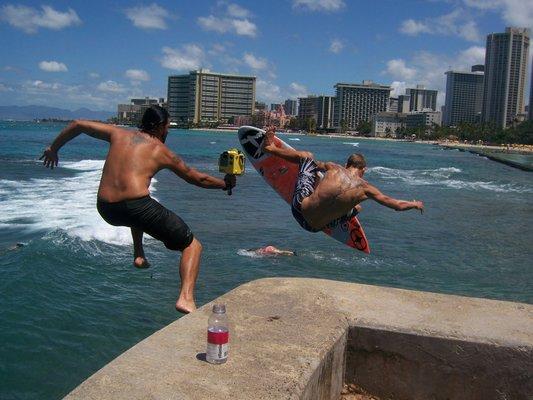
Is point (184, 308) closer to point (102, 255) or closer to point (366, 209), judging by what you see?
point (102, 255)

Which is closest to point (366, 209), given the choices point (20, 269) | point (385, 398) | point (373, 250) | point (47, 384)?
point (373, 250)

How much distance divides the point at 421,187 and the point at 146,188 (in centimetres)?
3714

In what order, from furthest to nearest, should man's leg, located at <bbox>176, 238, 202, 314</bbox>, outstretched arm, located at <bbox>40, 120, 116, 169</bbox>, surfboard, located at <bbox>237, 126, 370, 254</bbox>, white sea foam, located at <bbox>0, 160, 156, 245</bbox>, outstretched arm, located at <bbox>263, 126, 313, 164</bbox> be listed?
1. white sea foam, located at <bbox>0, 160, 156, 245</bbox>
2. surfboard, located at <bbox>237, 126, 370, 254</bbox>
3. outstretched arm, located at <bbox>263, 126, 313, 164</bbox>
4. outstretched arm, located at <bbox>40, 120, 116, 169</bbox>
5. man's leg, located at <bbox>176, 238, 202, 314</bbox>

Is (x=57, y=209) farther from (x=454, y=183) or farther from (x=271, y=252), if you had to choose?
(x=454, y=183)

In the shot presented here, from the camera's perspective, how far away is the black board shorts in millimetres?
4789

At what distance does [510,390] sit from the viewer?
14.2 feet

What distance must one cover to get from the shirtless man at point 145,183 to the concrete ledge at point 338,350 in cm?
51

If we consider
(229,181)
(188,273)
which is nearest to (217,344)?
(188,273)

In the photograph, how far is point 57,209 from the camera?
2053 centimetres

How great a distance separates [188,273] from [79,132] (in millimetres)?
1552

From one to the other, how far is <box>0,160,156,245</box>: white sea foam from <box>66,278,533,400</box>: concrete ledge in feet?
37.2

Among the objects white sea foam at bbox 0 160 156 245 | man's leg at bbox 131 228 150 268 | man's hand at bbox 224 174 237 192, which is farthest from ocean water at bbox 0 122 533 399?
man's hand at bbox 224 174 237 192

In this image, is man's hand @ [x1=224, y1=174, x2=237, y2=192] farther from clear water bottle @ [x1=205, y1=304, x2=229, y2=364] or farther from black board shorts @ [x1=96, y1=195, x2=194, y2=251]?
clear water bottle @ [x1=205, y1=304, x2=229, y2=364]

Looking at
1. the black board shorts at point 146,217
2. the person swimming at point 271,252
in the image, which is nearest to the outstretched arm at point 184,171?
the black board shorts at point 146,217
